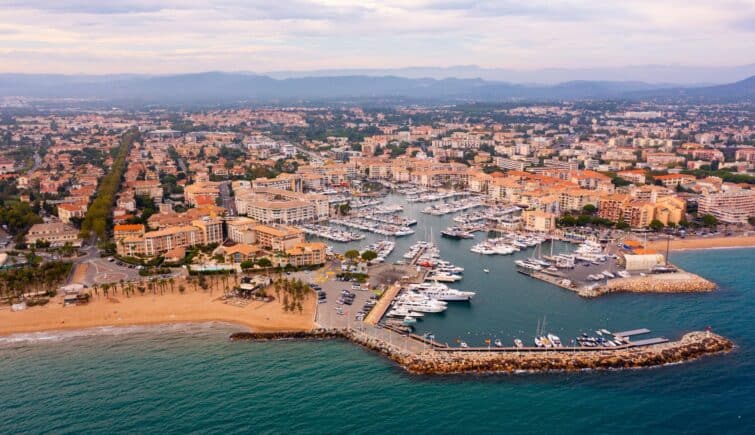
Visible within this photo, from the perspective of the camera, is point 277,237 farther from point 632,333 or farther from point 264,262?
point 632,333

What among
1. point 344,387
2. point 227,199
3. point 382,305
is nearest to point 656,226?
point 382,305

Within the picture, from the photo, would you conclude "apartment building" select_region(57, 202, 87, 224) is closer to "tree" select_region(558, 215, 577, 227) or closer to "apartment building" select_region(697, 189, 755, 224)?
"tree" select_region(558, 215, 577, 227)

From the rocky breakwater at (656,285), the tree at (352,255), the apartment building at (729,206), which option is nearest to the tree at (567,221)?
the apartment building at (729,206)

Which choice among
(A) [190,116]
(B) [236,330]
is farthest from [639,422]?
(A) [190,116]

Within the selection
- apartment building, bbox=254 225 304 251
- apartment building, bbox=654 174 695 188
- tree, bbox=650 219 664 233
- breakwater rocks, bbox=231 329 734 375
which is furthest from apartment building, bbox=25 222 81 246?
apartment building, bbox=654 174 695 188

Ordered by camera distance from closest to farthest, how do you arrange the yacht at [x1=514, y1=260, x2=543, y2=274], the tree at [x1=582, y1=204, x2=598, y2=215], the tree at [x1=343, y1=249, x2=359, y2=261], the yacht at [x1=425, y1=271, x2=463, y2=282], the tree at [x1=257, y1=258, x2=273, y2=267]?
the yacht at [x1=425, y1=271, x2=463, y2=282] → the tree at [x1=257, y1=258, x2=273, y2=267] → the yacht at [x1=514, y1=260, x2=543, y2=274] → the tree at [x1=343, y1=249, x2=359, y2=261] → the tree at [x1=582, y1=204, x2=598, y2=215]

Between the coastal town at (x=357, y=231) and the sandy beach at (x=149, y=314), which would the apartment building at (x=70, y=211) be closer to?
the coastal town at (x=357, y=231)
